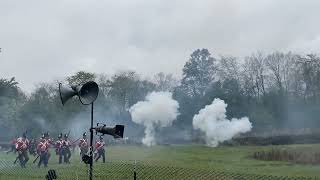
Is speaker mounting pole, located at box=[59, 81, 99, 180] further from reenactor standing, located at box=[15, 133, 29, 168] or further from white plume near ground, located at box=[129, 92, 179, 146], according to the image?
white plume near ground, located at box=[129, 92, 179, 146]

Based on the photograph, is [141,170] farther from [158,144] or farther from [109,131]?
[158,144]

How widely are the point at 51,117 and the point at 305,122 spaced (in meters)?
30.5

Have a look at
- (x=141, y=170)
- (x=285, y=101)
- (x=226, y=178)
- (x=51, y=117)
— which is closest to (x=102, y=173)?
(x=141, y=170)

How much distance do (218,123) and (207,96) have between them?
6001mm

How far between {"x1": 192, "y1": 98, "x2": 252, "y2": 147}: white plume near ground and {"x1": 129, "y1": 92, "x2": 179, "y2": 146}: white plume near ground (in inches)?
95.1

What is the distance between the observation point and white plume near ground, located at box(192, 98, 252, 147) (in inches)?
1698

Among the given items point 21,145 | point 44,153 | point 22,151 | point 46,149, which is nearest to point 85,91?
point 44,153

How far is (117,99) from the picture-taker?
228 ft

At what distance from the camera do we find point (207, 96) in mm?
48812

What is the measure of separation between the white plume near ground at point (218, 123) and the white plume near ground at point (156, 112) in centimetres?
242

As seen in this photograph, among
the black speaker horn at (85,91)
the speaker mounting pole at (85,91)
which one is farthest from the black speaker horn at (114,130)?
the black speaker horn at (85,91)

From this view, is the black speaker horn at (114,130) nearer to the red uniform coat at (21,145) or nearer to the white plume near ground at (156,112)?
the red uniform coat at (21,145)

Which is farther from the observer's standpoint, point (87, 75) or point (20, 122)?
point (87, 75)

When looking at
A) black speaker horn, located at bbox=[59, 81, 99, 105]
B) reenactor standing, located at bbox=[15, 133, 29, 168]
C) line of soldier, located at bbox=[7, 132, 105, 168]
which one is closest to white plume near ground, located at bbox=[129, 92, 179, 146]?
line of soldier, located at bbox=[7, 132, 105, 168]
